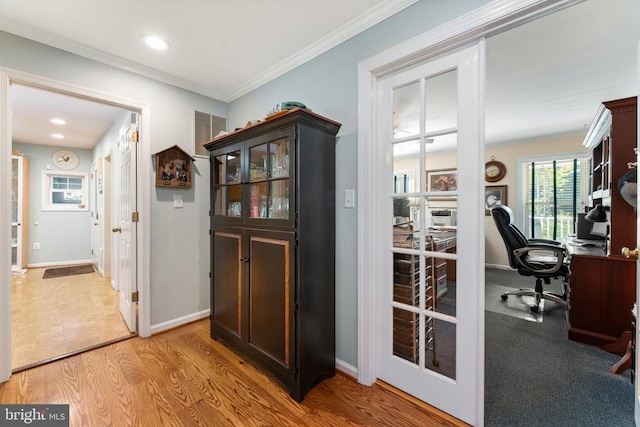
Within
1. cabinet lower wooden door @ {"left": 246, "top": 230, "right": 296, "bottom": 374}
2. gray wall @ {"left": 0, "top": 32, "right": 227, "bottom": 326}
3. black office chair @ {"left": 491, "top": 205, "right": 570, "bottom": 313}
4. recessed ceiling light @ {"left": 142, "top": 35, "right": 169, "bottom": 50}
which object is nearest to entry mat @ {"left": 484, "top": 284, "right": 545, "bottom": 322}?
black office chair @ {"left": 491, "top": 205, "right": 570, "bottom": 313}

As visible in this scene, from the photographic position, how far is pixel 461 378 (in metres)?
1.47

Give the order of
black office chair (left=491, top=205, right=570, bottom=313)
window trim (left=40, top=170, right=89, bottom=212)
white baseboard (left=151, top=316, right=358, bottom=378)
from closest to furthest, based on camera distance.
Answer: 1. white baseboard (left=151, top=316, right=358, bottom=378)
2. black office chair (left=491, top=205, right=570, bottom=313)
3. window trim (left=40, top=170, right=89, bottom=212)

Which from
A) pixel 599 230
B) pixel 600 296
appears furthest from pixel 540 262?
pixel 599 230

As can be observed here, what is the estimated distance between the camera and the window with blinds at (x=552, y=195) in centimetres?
465

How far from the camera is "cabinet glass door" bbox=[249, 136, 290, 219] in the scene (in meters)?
1.78

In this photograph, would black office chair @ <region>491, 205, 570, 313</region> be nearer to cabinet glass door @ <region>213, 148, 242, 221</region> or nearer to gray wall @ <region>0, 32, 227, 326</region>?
cabinet glass door @ <region>213, 148, 242, 221</region>

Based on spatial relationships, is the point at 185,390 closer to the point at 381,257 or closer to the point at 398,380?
the point at 398,380

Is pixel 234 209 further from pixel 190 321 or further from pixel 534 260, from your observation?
pixel 534 260

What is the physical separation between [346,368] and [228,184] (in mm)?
1680

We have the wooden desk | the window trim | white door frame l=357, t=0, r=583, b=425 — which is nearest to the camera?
white door frame l=357, t=0, r=583, b=425

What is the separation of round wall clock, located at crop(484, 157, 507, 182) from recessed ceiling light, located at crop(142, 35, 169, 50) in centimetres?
551

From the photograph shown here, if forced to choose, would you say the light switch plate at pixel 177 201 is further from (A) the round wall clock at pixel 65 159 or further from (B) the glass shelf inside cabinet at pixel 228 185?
(A) the round wall clock at pixel 65 159

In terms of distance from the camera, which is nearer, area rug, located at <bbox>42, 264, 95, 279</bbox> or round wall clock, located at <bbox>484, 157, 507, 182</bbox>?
area rug, located at <bbox>42, 264, 95, 279</bbox>

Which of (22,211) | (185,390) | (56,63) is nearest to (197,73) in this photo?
(56,63)
